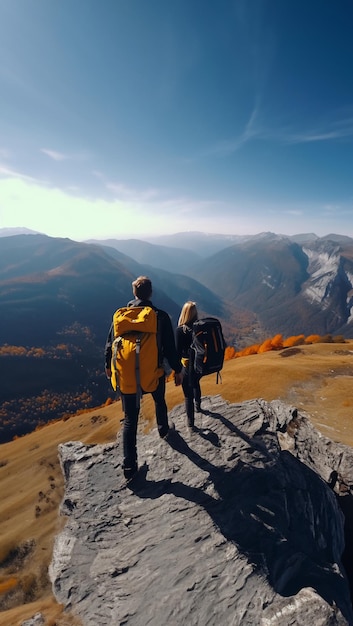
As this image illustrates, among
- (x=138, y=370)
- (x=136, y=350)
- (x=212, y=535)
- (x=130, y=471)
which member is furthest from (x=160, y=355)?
(x=212, y=535)

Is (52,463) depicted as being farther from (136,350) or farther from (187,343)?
(136,350)

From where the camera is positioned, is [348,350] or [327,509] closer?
[327,509]

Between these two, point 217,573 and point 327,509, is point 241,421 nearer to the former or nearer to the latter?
point 327,509

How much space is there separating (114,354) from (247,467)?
21.6 ft

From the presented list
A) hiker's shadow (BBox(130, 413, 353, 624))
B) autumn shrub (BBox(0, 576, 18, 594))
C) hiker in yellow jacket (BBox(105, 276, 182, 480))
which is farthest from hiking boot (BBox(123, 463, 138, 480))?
autumn shrub (BBox(0, 576, 18, 594))

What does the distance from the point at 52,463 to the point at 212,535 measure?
39192 mm

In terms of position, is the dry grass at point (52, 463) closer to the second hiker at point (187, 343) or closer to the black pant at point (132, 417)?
the black pant at point (132, 417)

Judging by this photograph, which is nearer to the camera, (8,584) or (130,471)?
(130,471)

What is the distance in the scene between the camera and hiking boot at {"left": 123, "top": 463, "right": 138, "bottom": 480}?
11.4 meters

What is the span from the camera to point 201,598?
312 inches

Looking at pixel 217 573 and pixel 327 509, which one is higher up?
pixel 217 573

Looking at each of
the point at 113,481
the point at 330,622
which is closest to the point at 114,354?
the point at 113,481

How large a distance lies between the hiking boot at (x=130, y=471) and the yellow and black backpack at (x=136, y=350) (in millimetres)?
3802

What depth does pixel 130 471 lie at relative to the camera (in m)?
11.5
